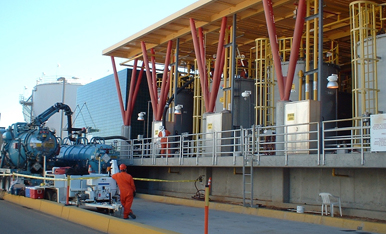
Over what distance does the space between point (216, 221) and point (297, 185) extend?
3.73 meters

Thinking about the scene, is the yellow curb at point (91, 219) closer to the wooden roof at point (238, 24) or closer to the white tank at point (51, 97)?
the wooden roof at point (238, 24)

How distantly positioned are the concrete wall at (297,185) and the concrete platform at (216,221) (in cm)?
137

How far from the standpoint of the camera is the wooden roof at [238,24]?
20188mm

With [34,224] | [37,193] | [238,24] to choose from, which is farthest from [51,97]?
[34,224]

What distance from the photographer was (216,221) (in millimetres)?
13086

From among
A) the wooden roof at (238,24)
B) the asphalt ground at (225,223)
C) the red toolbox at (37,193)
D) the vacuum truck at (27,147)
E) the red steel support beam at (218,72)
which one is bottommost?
the asphalt ground at (225,223)

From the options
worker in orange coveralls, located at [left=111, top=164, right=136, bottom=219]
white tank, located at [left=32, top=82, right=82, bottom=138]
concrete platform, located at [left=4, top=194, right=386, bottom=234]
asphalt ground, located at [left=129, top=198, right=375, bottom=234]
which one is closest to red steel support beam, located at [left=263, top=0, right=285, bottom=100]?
concrete platform, located at [left=4, top=194, right=386, bottom=234]

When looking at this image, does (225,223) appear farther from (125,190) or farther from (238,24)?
(238,24)

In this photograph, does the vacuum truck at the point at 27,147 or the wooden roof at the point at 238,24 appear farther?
the vacuum truck at the point at 27,147

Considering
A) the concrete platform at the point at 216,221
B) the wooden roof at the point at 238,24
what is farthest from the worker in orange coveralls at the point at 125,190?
the wooden roof at the point at 238,24

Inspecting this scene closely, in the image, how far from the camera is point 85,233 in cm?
1111

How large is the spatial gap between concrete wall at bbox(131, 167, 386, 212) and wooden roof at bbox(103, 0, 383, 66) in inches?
281

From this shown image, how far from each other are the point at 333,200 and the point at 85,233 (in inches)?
299

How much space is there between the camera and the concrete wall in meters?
13.0
